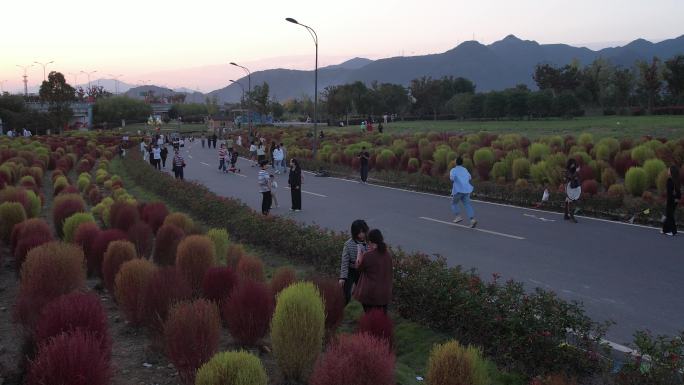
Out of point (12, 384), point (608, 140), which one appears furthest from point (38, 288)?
point (608, 140)

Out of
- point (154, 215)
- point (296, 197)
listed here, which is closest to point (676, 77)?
point (296, 197)

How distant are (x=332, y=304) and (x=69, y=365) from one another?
3.01 meters

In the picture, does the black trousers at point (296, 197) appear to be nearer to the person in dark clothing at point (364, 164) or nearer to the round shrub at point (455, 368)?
the person in dark clothing at point (364, 164)

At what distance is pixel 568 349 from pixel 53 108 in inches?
2966

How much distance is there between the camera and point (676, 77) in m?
60.2

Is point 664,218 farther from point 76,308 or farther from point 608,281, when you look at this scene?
point 76,308

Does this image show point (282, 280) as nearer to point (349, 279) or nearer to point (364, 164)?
point (349, 279)

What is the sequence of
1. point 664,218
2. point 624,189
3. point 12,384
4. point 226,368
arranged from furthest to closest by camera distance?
point 624,189
point 664,218
point 12,384
point 226,368

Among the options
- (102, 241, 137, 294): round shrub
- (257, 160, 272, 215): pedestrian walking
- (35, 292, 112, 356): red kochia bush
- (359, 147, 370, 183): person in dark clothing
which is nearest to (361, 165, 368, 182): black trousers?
(359, 147, 370, 183): person in dark clothing

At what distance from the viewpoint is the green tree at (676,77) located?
196 feet

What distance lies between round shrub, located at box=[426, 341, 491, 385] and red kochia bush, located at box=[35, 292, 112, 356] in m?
2.83

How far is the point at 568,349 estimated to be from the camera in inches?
221

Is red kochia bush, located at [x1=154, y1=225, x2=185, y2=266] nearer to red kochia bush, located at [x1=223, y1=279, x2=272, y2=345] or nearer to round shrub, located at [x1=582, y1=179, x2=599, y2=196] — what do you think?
red kochia bush, located at [x1=223, y1=279, x2=272, y2=345]

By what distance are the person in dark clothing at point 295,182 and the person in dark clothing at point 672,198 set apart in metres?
8.80
